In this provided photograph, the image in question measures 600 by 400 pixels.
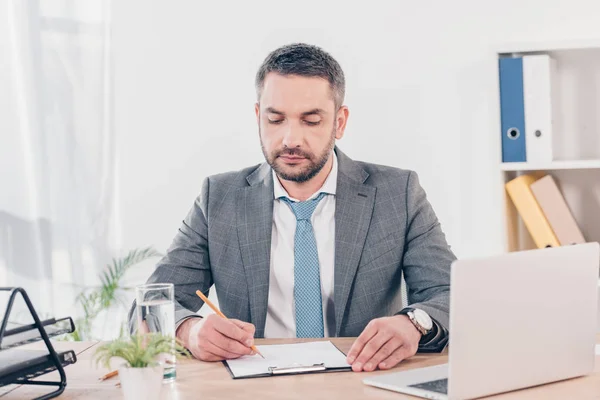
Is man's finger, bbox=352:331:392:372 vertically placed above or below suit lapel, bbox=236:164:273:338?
below

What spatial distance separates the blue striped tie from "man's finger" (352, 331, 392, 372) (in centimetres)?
52

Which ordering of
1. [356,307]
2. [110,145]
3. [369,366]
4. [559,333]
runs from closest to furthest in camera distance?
[559,333], [369,366], [356,307], [110,145]

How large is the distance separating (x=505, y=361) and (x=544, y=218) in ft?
5.11

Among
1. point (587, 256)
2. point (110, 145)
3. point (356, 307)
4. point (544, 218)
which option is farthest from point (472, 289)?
point (110, 145)

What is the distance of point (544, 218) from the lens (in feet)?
9.68

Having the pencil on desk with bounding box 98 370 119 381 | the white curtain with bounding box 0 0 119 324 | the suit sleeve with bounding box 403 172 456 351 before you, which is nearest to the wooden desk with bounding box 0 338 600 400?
the pencil on desk with bounding box 98 370 119 381

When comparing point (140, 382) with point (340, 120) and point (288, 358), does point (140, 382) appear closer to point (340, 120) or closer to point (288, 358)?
point (288, 358)

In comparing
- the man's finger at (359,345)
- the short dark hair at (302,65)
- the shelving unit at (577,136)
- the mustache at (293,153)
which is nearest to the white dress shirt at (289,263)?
the mustache at (293,153)

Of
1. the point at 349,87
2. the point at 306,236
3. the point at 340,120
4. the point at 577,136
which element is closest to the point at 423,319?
the point at 306,236

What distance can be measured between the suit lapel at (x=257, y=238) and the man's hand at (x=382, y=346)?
1.81ft

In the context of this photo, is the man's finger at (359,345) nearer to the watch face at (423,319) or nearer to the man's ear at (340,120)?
the watch face at (423,319)

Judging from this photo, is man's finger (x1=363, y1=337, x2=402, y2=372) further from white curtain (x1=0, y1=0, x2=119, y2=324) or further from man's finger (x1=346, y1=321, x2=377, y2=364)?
white curtain (x1=0, y1=0, x2=119, y2=324)

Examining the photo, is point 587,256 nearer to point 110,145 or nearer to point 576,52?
point 576,52

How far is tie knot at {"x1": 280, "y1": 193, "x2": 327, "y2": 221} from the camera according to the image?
7.64 ft
